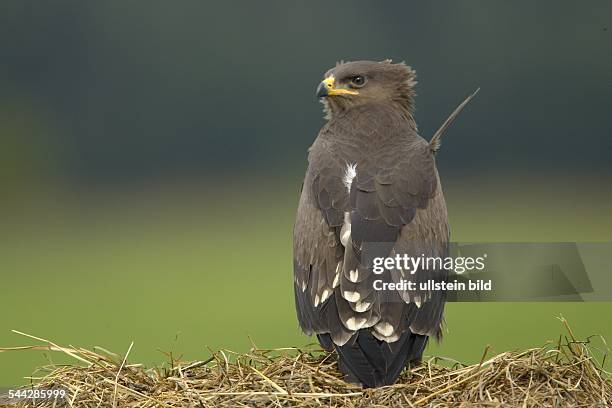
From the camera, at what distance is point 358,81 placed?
7.95m

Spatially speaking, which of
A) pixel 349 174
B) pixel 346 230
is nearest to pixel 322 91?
pixel 349 174

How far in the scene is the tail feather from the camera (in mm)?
6281

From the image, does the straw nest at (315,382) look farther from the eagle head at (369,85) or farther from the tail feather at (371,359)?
the eagle head at (369,85)

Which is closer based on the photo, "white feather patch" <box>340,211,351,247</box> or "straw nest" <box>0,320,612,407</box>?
"straw nest" <box>0,320,612,407</box>

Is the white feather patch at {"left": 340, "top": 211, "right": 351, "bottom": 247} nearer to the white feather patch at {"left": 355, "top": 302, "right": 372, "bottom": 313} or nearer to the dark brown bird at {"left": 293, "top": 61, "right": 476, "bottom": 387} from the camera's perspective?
the dark brown bird at {"left": 293, "top": 61, "right": 476, "bottom": 387}

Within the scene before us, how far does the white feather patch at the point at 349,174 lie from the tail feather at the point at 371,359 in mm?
1000

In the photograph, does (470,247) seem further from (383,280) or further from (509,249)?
(383,280)

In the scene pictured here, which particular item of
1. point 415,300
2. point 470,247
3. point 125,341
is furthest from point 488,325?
point 415,300

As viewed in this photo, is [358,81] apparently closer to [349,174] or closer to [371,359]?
[349,174]

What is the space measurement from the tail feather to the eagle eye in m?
2.13

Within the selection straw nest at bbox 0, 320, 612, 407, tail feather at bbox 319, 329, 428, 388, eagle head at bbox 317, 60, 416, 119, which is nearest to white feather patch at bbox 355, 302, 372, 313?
tail feather at bbox 319, 329, 428, 388

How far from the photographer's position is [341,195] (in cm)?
691

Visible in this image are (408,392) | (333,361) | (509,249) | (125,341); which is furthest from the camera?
(125,341)

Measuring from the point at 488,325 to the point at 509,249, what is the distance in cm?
628
